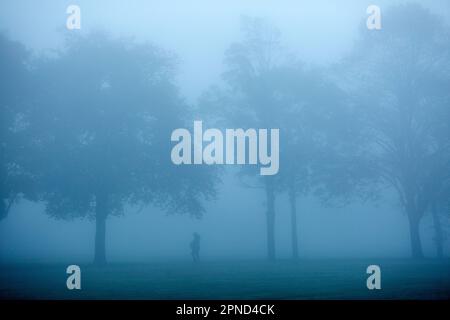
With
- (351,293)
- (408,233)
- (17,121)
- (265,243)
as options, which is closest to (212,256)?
(265,243)

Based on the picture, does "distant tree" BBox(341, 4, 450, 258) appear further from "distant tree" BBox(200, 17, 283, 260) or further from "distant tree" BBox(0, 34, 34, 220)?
"distant tree" BBox(0, 34, 34, 220)

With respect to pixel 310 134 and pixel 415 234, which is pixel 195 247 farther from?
pixel 415 234

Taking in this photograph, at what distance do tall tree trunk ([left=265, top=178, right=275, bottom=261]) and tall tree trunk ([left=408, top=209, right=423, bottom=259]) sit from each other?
214 cm

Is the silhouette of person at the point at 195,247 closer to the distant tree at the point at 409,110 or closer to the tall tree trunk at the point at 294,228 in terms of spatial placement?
the tall tree trunk at the point at 294,228

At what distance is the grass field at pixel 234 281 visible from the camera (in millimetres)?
6426

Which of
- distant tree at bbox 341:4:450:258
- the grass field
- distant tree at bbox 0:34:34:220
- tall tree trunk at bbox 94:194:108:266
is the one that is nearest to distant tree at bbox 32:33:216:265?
tall tree trunk at bbox 94:194:108:266

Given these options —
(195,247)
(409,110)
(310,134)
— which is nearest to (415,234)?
(409,110)

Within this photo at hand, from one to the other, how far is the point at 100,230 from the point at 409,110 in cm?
536

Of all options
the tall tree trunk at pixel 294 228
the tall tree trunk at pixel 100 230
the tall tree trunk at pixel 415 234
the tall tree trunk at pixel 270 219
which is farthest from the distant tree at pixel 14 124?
the tall tree trunk at pixel 415 234

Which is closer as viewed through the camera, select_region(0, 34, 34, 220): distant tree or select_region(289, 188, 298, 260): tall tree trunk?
select_region(0, 34, 34, 220): distant tree

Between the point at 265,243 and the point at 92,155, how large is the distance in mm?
3233

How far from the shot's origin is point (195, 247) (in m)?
7.11

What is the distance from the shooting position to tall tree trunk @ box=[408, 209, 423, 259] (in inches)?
300

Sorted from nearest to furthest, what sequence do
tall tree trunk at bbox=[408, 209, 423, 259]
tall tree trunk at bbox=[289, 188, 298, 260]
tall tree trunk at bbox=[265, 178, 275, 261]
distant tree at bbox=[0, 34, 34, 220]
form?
distant tree at bbox=[0, 34, 34, 220] → tall tree trunk at bbox=[265, 178, 275, 261] → tall tree trunk at bbox=[408, 209, 423, 259] → tall tree trunk at bbox=[289, 188, 298, 260]
